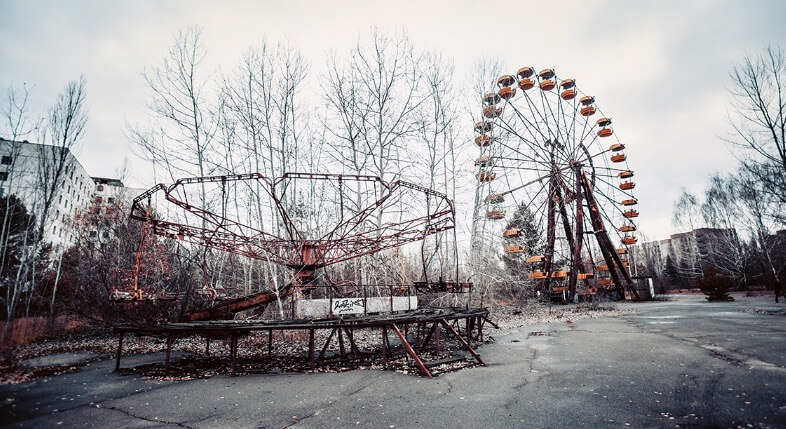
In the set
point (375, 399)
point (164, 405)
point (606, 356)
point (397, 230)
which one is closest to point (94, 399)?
point (164, 405)

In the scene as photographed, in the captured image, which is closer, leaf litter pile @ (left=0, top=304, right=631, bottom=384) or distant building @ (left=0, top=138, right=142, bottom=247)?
leaf litter pile @ (left=0, top=304, right=631, bottom=384)

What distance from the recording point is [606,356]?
8.70 metres

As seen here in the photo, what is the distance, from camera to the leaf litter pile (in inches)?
324

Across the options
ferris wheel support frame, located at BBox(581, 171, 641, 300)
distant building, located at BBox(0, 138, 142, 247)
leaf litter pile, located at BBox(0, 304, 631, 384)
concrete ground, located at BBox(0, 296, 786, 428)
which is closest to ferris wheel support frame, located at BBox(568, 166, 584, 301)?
ferris wheel support frame, located at BBox(581, 171, 641, 300)

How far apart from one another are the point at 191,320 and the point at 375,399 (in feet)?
20.0

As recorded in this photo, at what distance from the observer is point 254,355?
37.6 ft

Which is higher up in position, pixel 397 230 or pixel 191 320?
pixel 397 230

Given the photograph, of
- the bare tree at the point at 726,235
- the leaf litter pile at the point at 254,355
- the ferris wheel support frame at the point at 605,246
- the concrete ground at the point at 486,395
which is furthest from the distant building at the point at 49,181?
the bare tree at the point at 726,235

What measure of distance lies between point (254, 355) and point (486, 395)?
8.36m

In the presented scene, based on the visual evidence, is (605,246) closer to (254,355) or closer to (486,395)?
(486,395)

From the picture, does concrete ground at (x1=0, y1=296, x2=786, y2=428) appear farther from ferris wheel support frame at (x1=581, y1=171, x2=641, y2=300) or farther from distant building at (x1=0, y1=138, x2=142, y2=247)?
ferris wheel support frame at (x1=581, y1=171, x2=641, y2=300)

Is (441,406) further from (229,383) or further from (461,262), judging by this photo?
(461,262)

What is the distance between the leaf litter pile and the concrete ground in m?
0.49

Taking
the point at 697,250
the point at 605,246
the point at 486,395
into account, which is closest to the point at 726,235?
the point at 697,250
